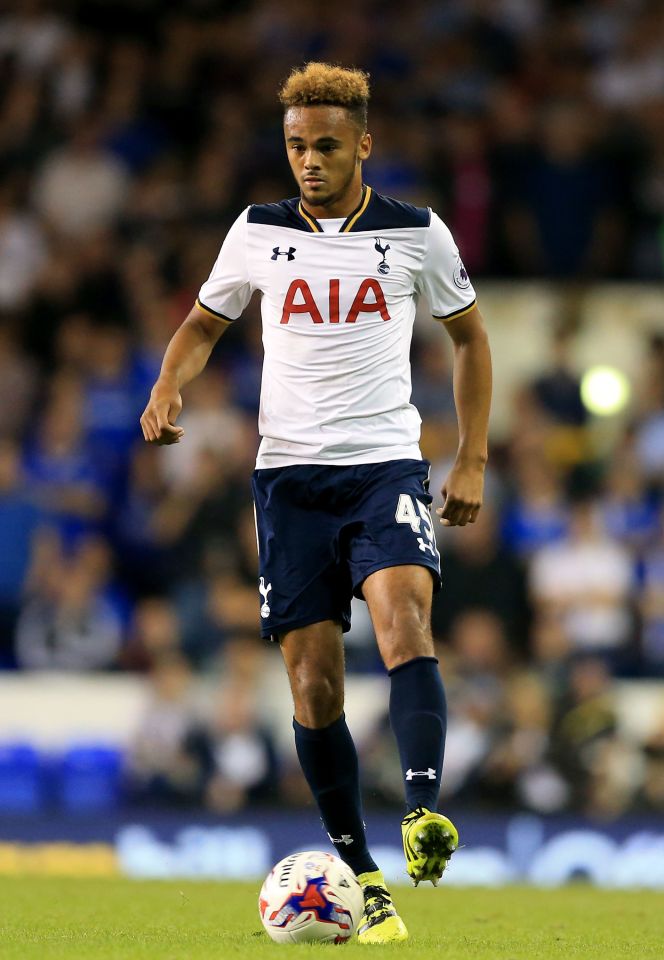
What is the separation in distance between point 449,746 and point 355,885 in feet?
15.3

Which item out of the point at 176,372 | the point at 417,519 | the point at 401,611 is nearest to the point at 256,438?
the point at 176,372

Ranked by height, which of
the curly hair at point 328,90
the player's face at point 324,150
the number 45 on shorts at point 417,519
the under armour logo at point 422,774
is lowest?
the under armour logo at point 422,774

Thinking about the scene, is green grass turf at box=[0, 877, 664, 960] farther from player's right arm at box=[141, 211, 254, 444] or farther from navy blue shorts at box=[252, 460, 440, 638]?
player's right arm at box=[141, 211, 254, 444]

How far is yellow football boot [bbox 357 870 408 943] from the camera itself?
558cm

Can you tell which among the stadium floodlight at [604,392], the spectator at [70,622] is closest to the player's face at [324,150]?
the spectator at [70,622]

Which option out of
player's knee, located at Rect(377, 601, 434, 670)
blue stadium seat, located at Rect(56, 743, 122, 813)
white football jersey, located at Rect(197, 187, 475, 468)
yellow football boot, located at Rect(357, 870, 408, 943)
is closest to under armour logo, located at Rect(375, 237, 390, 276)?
white football jersey, located at Rect(197, 187, 475, 468)

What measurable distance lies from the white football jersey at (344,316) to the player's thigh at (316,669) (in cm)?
57

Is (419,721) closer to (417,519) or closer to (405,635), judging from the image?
(405,635)

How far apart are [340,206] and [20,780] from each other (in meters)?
6.08

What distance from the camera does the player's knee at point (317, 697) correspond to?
19.1ft

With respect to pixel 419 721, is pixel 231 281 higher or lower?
higher

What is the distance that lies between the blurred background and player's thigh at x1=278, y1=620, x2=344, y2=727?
4.32 meters

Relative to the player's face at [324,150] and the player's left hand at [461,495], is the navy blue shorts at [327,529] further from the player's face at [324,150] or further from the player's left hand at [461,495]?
the player's face at [324,150]

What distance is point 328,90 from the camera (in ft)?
19.0
